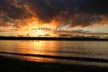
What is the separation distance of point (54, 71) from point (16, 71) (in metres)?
4.05

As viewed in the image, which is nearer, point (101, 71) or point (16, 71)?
point (16, 71)

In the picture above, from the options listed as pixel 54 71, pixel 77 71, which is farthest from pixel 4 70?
pixel 77 71

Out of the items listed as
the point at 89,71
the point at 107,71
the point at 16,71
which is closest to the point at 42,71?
the point at 16,71

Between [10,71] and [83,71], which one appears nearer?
[10,71]

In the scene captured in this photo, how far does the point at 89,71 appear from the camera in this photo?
29094 millimetres

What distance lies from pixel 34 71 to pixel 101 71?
718 centimetres

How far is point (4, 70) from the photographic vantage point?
27391mm

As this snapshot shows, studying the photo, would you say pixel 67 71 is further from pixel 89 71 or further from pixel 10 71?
pixel 10 71

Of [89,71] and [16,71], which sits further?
[89,71]

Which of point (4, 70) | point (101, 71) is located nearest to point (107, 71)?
point (101, 71)

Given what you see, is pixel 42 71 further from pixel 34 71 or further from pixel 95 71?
pixel 95 71

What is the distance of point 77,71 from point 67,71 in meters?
1.12

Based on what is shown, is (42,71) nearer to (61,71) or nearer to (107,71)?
(61,71)

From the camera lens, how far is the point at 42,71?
92.5 feet
